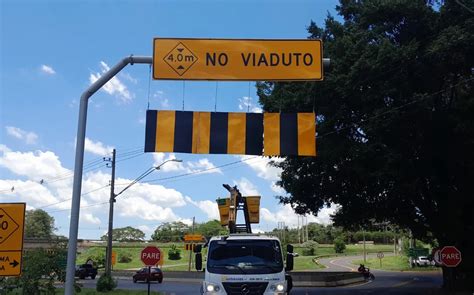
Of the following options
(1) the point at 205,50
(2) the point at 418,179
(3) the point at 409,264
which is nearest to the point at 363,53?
(2) the point at 418,179

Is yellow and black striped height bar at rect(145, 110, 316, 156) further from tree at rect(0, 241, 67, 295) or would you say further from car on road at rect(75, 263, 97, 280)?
car on road at rect(75, 263, 97, 280)

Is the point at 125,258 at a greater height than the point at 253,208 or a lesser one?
lesser

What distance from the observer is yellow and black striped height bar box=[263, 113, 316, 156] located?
44.9 ft

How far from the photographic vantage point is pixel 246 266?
15094mm

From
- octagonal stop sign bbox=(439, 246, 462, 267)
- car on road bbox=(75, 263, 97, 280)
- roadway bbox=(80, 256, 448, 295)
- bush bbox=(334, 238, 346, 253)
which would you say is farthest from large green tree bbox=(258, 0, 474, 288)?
bush bbox=(334, 238, 346, 253)

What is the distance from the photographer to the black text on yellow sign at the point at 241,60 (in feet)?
35.0

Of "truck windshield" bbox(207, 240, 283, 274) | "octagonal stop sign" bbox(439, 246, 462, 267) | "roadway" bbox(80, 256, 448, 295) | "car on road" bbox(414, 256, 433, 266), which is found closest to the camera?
"truck windshield" bbox(207, 240, 283, 274)

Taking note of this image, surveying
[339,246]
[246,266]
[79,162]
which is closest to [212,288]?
[246,266]

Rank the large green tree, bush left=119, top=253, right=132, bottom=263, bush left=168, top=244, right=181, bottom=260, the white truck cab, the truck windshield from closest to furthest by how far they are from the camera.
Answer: the white truck cab < the truck windshield < the large green tree < bush left=119, top=253, right=132, bottom=263 < bush left=168, top=244, right=181, bottom=260

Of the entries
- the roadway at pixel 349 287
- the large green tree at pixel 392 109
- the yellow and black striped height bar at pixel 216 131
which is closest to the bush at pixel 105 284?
the roadway at pixel 349 287

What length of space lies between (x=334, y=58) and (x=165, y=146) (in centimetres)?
1586

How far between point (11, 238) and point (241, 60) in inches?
200

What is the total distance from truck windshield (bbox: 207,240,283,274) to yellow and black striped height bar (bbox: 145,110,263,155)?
2.80 meters

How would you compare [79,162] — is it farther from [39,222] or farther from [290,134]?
[39,222]
